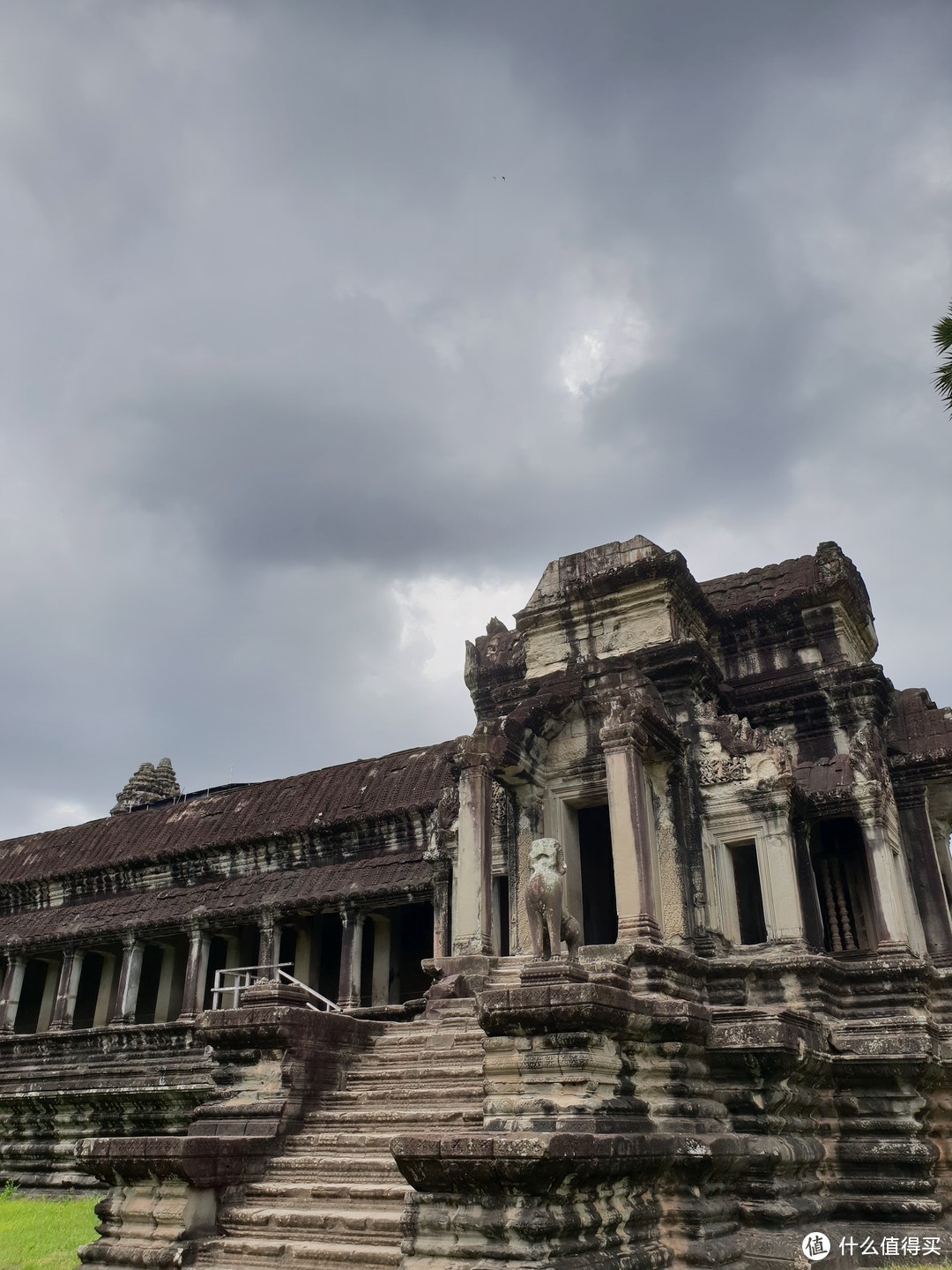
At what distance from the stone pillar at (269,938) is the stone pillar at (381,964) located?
6.99 feet

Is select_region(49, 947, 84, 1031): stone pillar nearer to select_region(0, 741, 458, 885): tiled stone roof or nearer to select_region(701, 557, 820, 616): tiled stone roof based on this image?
select_region(0, 741, 458, 885): tiled stone roof

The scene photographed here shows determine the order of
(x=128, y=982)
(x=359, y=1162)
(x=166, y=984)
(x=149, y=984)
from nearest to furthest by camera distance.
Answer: (x=359, y=1162) → (x=128, y=982) → (x=166, y=984) → (x=149, y=984)

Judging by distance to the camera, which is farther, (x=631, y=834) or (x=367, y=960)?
(x=367, y=960)

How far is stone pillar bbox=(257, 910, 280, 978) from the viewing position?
2134 cm

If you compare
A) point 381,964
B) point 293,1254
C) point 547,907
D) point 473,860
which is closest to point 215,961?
point 381,964

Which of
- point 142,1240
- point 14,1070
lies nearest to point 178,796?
point 14,1070

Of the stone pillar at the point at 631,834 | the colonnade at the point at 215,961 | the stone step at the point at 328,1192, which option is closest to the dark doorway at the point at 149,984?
the colonnade at the point at 215,961

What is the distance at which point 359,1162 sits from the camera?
9.54m

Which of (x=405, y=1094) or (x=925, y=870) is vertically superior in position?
(x=925, y=870)

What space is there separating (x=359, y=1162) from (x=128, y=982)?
50.3 feet

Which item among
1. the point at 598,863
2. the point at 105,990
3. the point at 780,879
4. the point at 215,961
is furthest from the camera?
the point at 105,990

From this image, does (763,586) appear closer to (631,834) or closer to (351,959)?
(631,834)

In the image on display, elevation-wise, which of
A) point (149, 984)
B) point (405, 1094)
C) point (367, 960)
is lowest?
point (405, 1094)

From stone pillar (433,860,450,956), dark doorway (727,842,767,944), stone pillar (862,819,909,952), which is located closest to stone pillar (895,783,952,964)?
stone pillar (862,819,909,952)
